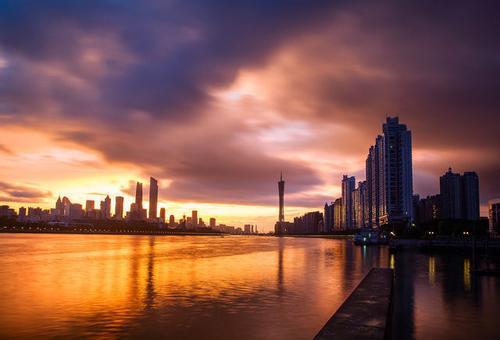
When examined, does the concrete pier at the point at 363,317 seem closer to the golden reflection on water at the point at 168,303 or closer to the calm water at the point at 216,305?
the calm water at the point at 216,305

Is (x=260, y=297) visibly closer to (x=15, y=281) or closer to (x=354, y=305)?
(x=354, y=305)

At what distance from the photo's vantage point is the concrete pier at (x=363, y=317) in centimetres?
1788

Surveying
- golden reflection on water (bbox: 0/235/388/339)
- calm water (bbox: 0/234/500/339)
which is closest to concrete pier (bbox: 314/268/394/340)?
calm water (bbox: 0/234/500/339)

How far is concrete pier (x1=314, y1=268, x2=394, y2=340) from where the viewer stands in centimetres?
1788

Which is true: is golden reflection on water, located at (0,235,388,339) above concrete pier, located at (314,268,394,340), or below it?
below

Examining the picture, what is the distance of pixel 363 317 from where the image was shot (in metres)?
21.0

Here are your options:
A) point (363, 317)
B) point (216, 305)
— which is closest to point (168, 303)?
point (216, 305)

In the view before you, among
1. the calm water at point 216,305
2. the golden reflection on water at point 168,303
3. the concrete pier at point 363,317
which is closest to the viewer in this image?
the concrete pier at point 363,317

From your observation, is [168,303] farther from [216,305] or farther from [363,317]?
[363,317]

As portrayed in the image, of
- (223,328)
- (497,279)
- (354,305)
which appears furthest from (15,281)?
(497,279)

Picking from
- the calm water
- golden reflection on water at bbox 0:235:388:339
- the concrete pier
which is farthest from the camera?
golden reflection on water at bbox 0:235:388:339

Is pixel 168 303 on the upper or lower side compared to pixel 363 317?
lower

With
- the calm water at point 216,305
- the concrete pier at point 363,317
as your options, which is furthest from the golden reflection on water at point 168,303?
the concrete pier at point 363,317

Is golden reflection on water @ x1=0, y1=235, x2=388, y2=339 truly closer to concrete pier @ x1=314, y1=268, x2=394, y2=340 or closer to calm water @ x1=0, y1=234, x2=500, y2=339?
calm water @ x1=0, y1=234, x2=500, y2=339
